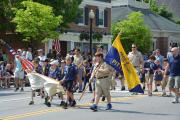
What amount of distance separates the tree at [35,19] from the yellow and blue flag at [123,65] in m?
15.7

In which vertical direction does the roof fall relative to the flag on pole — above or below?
above

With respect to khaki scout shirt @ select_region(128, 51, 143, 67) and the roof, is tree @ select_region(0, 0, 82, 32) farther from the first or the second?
the roof

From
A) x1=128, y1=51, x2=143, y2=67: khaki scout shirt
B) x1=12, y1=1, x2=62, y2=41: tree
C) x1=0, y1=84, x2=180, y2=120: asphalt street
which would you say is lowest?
x1=0, y1=84, x2=180, y2=120: asphalt street

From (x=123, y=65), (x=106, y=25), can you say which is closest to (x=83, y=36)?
(x=106, y=25)

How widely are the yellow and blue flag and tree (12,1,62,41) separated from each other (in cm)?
1572

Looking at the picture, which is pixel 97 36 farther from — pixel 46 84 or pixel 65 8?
pixel 46 84

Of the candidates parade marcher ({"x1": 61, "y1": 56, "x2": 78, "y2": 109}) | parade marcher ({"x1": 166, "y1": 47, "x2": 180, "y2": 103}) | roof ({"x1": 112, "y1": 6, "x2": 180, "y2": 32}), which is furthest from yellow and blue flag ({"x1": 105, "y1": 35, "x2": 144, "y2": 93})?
roof ({"x1": 112, "y1": 6, "x2": 180, "y2": 32})

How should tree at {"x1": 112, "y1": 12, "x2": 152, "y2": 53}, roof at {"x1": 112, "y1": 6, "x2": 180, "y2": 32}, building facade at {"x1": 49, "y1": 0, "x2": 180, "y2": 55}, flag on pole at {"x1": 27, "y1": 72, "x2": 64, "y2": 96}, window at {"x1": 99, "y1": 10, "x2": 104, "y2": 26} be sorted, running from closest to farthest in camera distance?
A: 1. flag on pole at {"x1": 27, "y1": 72, "x2": 64, "y2": 96}
2. building facade at {"x1": 49, "y1": 0, "x2": 180, "y2": 55}
3. tree at {"x1": 112, "y1": 12, "x2": 152, "y2": 53}
4. window at {"x1": 99, "y1": 10, "x2": 104, "y2": 26}
5. roof at {"x1": 112, "y1": 6, "x2": 180, "y2": 32}

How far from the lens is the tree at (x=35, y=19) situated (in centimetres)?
3093

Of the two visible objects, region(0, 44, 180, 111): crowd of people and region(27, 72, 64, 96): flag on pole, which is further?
region(27, 72, 64, 96): flag on pole

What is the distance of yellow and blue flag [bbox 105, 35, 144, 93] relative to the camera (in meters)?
15.3

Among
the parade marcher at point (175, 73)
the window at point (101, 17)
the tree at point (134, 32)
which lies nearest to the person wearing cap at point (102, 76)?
the parade marcher at point (175, 73)

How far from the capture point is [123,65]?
15.5 m

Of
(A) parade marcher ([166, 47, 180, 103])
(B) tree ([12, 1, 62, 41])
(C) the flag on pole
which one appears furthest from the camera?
(B) tree ([12, 1, 62, 41])
